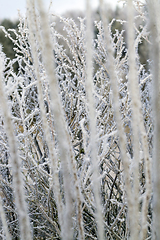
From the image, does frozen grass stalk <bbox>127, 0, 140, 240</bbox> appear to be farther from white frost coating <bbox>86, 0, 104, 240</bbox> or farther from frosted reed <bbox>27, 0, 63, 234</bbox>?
frosted reed <bbox>27, 0, 63, 234</bbox>

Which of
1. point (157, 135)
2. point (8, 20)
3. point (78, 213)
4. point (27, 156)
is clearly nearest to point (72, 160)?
point (78, 213)

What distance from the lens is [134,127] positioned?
0.47 m

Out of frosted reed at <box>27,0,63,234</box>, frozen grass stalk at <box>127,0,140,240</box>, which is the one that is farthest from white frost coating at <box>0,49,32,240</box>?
frozen grass stalk at <box>127,0,140,240</box>

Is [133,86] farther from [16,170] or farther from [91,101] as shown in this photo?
[16,170]

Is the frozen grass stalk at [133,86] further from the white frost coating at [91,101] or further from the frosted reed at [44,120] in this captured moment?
the frosted reed at [44,120]

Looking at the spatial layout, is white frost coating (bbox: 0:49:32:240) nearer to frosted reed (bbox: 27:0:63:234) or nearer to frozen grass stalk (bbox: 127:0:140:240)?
frosted reed (bbox: 27:0:63:234)

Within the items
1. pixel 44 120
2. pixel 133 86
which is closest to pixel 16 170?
pixel 44 120

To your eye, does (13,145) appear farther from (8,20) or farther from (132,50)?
(8,20)

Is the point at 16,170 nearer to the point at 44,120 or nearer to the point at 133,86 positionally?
the point at 44,120

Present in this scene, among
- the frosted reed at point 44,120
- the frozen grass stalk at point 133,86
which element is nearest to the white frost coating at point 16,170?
the frosted reed at point 44,120

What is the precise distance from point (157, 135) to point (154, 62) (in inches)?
5.6

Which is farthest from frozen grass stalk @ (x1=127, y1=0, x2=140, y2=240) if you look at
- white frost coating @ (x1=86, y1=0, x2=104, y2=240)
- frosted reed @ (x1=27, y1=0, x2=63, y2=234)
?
frosted reed @ (x1=27, y1=0, x2=63, y2=234)

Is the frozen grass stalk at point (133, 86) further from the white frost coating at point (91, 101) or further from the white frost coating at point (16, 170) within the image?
the white frost coating at point (16, 170)

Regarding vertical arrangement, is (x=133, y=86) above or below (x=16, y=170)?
above
